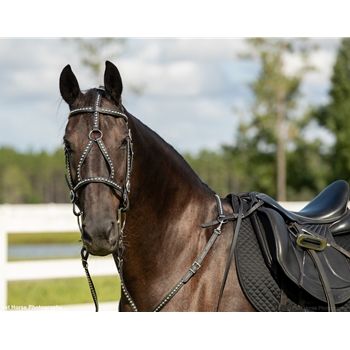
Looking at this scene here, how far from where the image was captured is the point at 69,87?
9.46 ft

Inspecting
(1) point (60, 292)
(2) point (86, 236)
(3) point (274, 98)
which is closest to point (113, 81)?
(2) point (86, 236)

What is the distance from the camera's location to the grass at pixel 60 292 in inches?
314

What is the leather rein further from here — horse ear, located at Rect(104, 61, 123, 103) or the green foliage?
the green foliage

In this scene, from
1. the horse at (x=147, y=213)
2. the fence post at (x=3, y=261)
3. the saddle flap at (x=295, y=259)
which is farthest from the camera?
the fence post at (x=3, y=261)

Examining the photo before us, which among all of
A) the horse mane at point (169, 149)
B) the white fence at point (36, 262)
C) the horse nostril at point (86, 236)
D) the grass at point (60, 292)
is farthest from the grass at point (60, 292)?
the horse nostril at point (86, 236)

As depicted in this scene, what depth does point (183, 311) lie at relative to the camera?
2.88 metres

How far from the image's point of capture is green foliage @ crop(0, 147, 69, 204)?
55.4 metres

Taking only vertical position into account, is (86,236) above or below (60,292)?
above

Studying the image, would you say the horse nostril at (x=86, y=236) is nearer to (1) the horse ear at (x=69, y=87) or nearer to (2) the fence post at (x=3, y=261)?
(1) the horse ear at (x=69, y=87)

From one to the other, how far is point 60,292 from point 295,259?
6.86 meters

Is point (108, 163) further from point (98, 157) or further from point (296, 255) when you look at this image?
point (296, 255)

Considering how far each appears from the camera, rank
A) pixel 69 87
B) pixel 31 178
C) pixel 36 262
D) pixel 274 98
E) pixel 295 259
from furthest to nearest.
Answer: pixel 31 178, pixel 274 98, pixel 36 262, pixel 295 259, pixel 69 87

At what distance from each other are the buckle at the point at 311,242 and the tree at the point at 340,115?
69.3 ft
